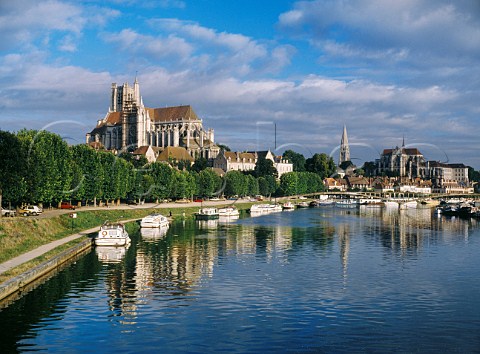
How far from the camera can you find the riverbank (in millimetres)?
40125

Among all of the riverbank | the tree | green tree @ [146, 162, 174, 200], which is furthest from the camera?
the tree

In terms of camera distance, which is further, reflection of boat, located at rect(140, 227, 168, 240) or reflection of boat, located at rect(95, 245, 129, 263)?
reflection of boat, located at rect(140, 227, 168, 240)

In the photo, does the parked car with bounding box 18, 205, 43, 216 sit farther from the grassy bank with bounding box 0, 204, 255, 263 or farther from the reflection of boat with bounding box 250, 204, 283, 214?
the reflection of boat with bounding box 250, 204, 283, 214

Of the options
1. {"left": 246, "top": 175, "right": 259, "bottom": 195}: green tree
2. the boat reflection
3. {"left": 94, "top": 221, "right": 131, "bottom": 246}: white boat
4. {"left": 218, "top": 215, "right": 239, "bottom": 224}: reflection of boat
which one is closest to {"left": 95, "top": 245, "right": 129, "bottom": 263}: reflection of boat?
{"left": 94, "top": 221, "right": 131, "bottom": 246}: white boat

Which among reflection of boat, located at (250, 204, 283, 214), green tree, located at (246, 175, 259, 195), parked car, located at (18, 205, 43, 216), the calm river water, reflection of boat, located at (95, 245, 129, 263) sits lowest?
the calm river water

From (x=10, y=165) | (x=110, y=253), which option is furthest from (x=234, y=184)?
(x=110, y=253)

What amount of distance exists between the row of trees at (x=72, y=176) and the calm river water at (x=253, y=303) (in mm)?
18684

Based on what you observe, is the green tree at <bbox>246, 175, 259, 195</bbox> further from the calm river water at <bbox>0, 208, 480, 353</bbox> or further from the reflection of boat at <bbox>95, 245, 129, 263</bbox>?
the reflection of boat at <bbox>95, 245, 129, 263</bbox>

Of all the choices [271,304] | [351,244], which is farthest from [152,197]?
[271,304]

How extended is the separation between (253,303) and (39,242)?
29.9 meters

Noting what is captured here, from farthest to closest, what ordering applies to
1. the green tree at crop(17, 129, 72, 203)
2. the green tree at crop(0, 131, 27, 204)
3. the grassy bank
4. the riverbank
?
1. the green tree at crop(17, 129, 72, 203)
2. the green tree at crop(0, 131, 27, 204)
3. the grassy bank
4. the riverbank

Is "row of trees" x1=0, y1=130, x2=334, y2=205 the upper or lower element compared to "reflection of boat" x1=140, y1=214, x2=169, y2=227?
upper

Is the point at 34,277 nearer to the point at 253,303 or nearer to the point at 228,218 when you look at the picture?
the point at 253,303

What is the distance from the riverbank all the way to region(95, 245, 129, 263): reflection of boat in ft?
5.38
